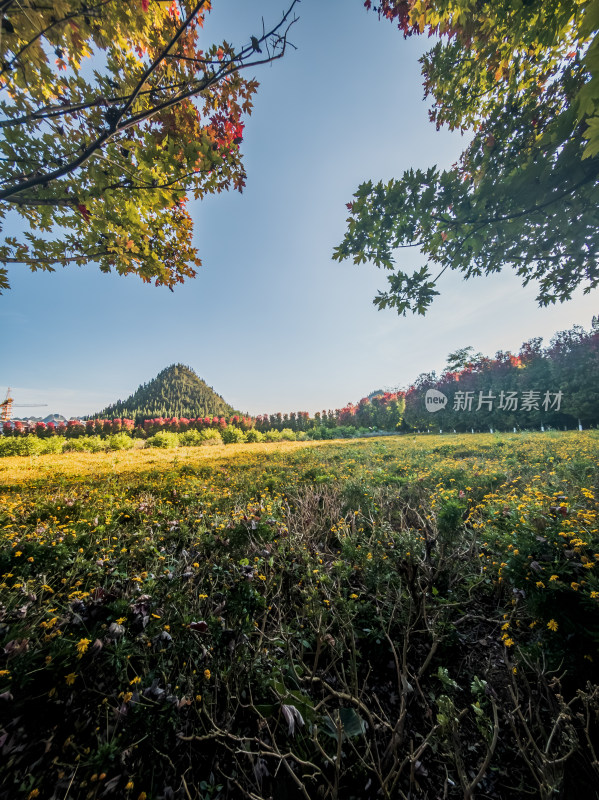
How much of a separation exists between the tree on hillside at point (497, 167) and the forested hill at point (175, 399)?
1152 inches

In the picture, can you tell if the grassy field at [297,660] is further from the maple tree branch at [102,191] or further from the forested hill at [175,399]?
the forested hill at [175,399]

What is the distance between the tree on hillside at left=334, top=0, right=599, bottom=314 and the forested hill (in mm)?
29255

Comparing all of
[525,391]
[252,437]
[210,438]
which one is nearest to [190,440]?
[210,438]

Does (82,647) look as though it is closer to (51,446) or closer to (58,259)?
(58,259)

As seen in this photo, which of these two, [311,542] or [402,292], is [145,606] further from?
[402,292]

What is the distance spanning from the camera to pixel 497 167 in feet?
8.95

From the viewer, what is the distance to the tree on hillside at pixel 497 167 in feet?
7.64

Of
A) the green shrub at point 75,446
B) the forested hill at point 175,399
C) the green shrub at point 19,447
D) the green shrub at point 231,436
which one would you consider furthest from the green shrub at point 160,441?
the forested hill at point 175,399

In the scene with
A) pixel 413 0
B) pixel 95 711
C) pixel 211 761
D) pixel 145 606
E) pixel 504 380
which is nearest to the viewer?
pixel 211 761

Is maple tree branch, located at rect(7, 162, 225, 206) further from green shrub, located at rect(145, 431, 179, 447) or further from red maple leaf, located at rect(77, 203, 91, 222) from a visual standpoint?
green shrub, located at rect(145, 431, 179, 447)

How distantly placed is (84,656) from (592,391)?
68.6 feet

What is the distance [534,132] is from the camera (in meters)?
2.72

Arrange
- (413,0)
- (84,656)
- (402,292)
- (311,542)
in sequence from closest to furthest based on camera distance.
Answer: (84,656), (413,0), (311,542), (402,292)

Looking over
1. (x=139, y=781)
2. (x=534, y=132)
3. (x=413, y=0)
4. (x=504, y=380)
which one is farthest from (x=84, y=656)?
(x=504, y=380)
